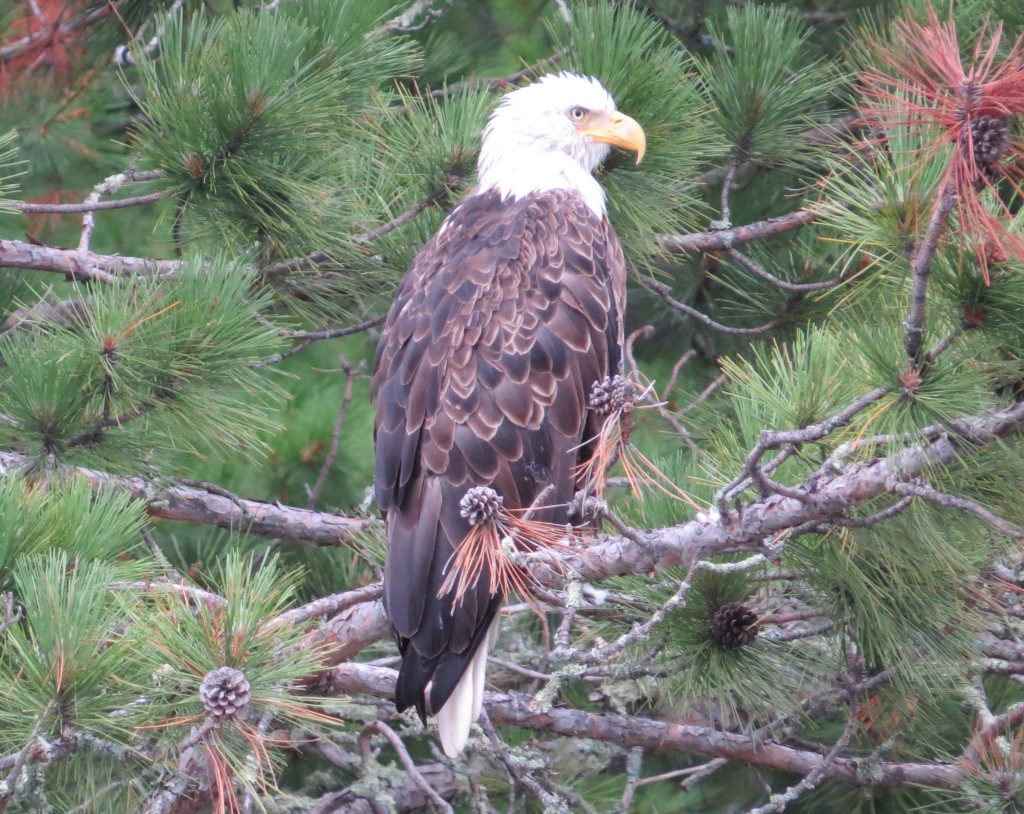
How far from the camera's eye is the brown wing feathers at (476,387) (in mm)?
2807

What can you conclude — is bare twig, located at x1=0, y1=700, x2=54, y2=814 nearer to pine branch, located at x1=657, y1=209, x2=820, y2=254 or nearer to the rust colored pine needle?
the rust colored pine needle

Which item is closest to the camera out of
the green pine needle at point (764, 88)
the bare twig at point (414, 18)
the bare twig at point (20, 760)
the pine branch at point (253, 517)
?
the bare twig at point (20, 760)

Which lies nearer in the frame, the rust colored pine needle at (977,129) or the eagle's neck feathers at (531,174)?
the rust colored pine needle at (977,129)

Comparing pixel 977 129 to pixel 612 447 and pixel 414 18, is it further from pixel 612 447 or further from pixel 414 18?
pixel 414 18

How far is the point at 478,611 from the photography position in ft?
9.31

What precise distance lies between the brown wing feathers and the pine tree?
178 mm

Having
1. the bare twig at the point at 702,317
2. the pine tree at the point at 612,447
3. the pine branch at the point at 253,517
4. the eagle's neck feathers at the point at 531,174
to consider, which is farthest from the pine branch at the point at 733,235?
the pine branch at the point at 253,517

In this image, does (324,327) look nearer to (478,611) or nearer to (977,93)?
(478,611)

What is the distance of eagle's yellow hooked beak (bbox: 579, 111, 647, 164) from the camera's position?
329 cm

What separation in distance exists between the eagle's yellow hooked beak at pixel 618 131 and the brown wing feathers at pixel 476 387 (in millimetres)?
214

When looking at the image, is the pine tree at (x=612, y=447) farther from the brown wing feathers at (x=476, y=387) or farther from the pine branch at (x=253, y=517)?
the brown wing feathers at (x=476, y=387)

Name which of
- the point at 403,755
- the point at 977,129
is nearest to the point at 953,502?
the point at 977,129

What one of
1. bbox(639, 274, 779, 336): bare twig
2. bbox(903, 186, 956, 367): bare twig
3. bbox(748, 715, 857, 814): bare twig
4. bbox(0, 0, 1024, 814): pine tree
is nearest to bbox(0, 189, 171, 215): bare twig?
bbox(0, 0, 1024, 814): pine tree

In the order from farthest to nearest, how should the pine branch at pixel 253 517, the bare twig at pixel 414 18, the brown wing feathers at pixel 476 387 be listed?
the bare twig at pixel 414 18 → the pine branch at pixel 253 517 → the brown wing feathers at pixel 476 387
